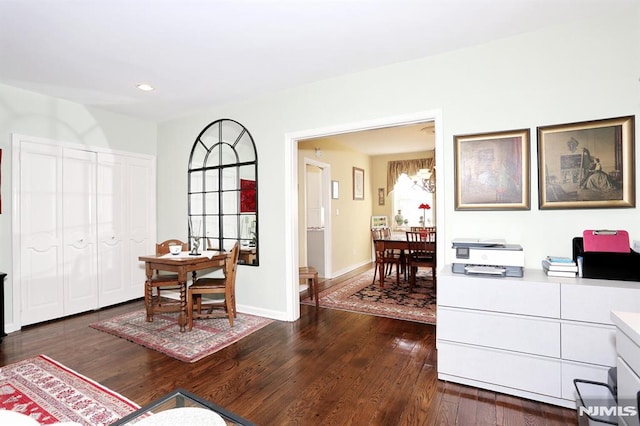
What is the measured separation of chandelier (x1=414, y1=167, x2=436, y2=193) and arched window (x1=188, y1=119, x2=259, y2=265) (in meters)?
4.49

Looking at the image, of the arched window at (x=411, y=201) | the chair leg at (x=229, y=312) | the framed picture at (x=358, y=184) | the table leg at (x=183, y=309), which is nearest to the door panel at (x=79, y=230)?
the table leg at (x=183, y=309)

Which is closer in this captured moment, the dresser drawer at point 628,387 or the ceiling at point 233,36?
the dresser drawer at point 628,387

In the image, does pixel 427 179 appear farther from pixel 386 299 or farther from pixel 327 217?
pixel 386 299

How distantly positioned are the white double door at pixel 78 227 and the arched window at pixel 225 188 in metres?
0.82

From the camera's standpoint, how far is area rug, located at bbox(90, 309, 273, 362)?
2.87 m

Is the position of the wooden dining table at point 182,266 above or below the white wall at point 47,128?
below

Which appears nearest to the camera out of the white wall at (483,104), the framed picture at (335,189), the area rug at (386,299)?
the white wall at (483,104)

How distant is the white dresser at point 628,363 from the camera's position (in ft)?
3.67

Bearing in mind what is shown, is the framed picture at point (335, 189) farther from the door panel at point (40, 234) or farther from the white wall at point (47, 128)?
the door panel at point (40, 234)

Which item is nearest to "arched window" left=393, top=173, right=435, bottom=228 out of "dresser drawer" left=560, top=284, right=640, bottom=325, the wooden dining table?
the wooden dining table

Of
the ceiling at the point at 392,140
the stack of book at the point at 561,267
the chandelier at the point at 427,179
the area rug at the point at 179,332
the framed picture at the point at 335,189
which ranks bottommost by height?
the area rug at the point at 179,332

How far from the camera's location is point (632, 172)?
86.0 inches

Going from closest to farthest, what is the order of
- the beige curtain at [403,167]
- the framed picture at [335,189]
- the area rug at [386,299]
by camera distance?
the area rug at [386,299], the framed picture at [335,189], the beige curtain at [403,167]

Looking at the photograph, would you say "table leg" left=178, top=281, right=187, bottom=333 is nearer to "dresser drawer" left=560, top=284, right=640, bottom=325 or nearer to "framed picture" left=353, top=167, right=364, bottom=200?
"dresser drawer" left=560, top=284, right=640, bottom=325
